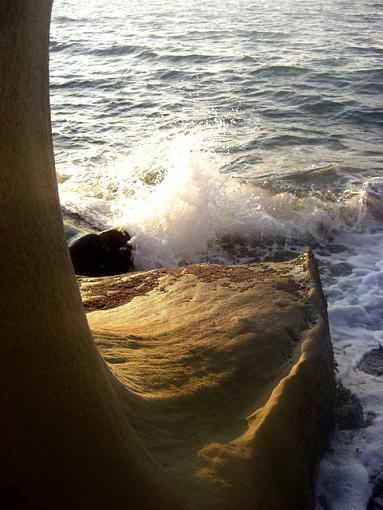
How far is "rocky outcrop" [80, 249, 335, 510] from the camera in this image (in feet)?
7.10

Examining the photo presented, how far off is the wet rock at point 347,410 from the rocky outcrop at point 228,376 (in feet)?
0.98

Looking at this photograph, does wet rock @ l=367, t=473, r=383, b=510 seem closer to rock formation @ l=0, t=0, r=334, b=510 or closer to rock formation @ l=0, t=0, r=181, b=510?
rock formation @ l=0, t=0, r=334, b=510

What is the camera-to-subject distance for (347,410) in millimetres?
3523

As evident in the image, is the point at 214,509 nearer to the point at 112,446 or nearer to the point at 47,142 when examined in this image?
the point at 112,446

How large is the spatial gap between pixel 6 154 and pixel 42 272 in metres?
0.30

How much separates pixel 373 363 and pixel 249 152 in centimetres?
534

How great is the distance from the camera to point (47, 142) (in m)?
1.54

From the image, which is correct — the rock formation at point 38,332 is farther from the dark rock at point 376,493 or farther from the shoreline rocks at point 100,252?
the shoreline rocks at point 100,252

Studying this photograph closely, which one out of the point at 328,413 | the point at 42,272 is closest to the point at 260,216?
the point at 328,413

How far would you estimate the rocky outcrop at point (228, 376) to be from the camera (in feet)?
7.10

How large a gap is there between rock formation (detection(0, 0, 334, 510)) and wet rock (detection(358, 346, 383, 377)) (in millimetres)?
841

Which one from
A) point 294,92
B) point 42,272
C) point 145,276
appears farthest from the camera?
point 294,92

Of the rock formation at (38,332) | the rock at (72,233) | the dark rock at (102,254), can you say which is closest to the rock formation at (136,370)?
the rock formation at (38,332)

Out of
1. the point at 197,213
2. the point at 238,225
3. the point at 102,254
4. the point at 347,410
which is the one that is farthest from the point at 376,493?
the point at 197,213
